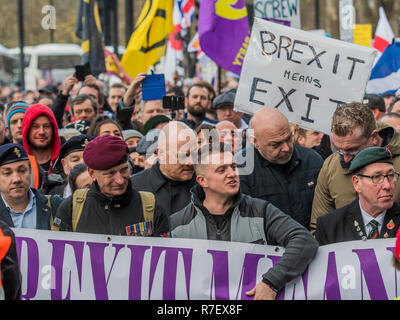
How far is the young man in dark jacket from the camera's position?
453 centimetres

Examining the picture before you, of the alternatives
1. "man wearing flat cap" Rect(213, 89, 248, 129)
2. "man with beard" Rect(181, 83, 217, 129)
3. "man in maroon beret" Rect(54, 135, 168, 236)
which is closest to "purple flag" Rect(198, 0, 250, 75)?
"man wearing flat cap" Rect(213, 89, 248, 129)

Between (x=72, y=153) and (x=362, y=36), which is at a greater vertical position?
(x=362, y=36)

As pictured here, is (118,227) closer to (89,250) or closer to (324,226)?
(89,250)

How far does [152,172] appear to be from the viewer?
230 inches

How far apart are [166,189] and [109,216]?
0.83 metres

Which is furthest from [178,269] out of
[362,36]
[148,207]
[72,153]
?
[362,36]

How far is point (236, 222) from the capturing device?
4.73 m

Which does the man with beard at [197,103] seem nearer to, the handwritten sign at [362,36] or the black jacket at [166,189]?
the black jacket at [166,189]

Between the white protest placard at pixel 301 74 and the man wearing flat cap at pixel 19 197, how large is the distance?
1.97 m

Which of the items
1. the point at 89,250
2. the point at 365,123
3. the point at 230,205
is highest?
the point at 365,123

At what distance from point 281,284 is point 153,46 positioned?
6.63 meters

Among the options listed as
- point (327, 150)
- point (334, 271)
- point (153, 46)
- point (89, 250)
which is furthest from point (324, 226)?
point (153, 46)

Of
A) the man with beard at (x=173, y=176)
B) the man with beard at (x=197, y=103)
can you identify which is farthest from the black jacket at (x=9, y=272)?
the man with beard at (x=197, y=103)

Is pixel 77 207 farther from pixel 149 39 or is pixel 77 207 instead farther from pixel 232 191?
pixel 149 39
